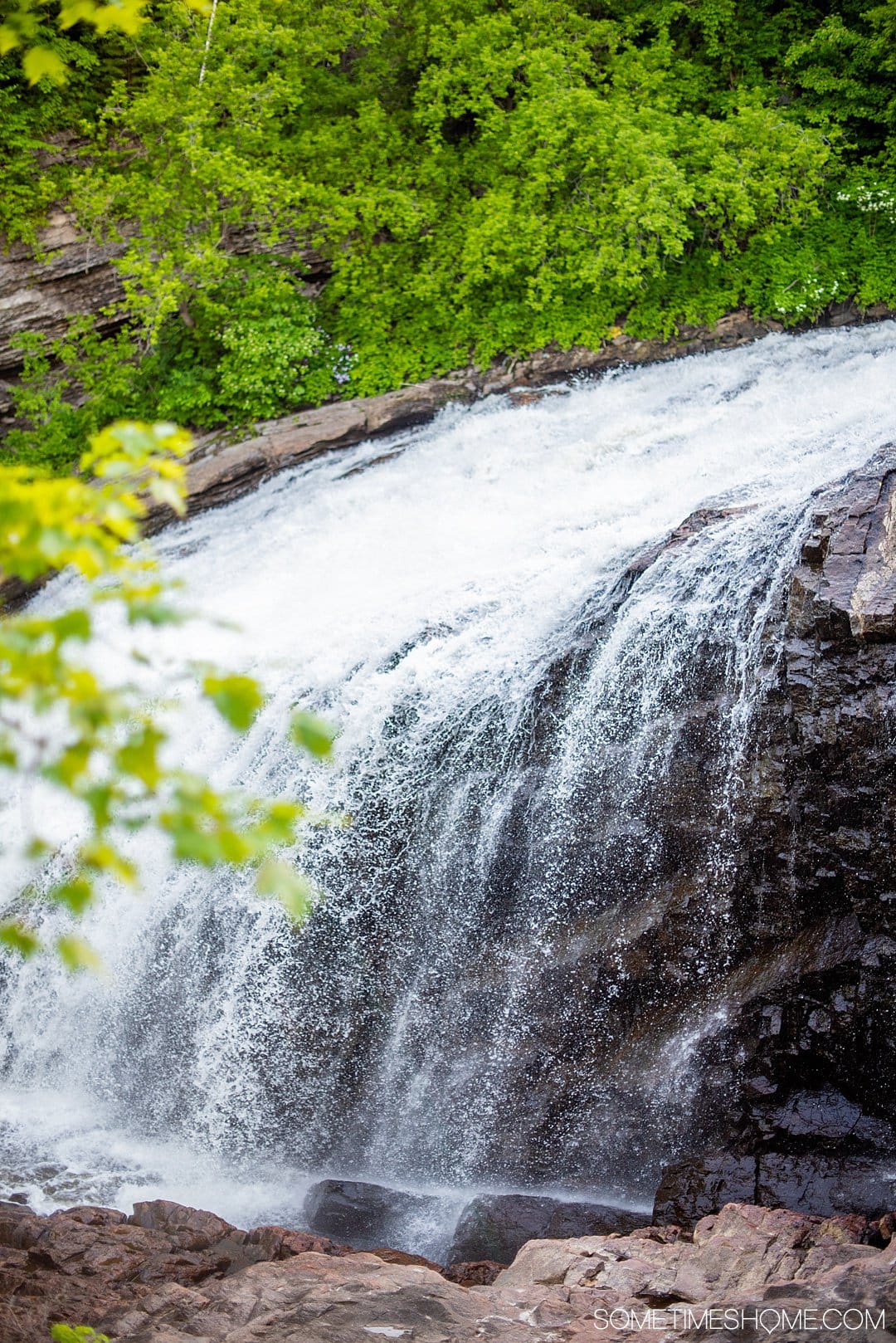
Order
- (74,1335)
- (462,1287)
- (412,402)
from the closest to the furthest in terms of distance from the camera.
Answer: (74,1335)
(462,1287)
(412,402)

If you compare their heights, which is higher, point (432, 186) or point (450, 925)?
point (432, 186)

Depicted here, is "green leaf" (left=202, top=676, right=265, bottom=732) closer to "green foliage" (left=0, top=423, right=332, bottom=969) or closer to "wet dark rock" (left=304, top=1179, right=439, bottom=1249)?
"green foliage" (left=0, top=423, right=332, bottom=969)

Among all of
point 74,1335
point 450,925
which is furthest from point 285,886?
point 450,925

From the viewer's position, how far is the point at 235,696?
167 centimetres

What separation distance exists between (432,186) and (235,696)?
12268 millimetres

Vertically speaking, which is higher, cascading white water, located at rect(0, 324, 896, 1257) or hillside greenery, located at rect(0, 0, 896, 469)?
hillside greenery, located at rect(0, 0, 896, 469)

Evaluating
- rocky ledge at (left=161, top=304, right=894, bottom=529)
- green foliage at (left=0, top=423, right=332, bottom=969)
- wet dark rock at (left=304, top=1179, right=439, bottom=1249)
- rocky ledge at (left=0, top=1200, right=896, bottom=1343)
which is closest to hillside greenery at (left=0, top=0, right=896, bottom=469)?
rocky ledge at (left=161, top=304, right=894, bottom=529)

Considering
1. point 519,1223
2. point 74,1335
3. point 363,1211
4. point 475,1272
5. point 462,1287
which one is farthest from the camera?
point 363,1211

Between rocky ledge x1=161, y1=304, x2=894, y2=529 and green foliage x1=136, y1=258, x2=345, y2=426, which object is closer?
rocky ledge x1=161, y1=304, x2=894, y2=529

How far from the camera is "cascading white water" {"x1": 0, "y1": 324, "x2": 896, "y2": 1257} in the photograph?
6176 millimetres

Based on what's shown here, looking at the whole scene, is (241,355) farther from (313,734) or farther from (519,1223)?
(313,734)

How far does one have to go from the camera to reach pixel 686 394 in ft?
33.3

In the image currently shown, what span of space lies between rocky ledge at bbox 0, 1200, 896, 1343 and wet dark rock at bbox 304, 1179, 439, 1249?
0.67 m

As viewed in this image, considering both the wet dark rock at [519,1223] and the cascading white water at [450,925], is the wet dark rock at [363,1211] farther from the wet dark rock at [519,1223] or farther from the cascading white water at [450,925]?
the wet dark rock at [519,1223]
